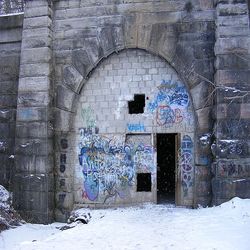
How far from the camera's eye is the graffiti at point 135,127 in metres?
9.89

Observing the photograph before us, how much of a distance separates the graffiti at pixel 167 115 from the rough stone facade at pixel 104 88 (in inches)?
1.0

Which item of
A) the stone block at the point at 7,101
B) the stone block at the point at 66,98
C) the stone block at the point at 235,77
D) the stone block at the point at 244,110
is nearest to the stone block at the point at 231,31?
the stone block at the point at 235,77

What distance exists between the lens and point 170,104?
9.80 meters

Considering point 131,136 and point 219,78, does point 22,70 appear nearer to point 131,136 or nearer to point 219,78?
point 131,136

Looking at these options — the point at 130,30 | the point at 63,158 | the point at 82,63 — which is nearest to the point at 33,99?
the point at 82,63

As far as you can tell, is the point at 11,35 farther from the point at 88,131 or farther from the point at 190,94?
the point at 190,94

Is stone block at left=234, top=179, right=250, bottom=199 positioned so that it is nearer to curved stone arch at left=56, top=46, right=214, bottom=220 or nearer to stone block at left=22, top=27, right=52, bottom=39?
curved stone arch at left=56, top=46, right=214, bottom=220

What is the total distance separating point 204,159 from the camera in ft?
30.7

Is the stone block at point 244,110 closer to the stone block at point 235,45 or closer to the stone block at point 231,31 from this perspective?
the stone block at point 235,45

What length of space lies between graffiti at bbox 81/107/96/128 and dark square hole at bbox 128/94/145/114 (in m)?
0.98

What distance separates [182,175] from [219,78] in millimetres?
2478

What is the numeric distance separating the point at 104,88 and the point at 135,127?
129cm

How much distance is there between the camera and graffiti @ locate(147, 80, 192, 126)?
973cm

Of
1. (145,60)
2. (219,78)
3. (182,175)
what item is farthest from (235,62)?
(182,175)
